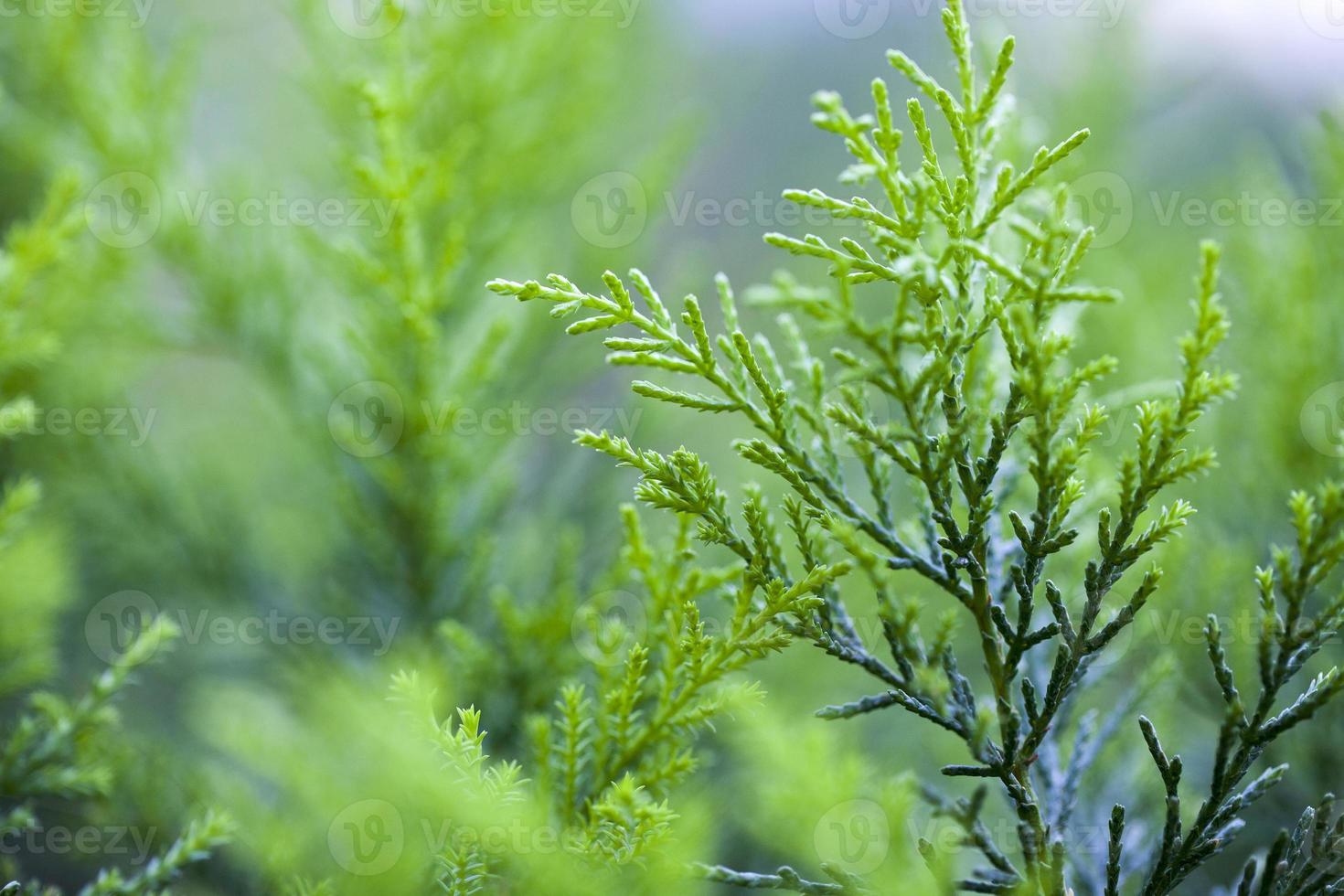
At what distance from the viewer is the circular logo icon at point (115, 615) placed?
11.3 feet

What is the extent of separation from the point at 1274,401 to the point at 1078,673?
2.03m

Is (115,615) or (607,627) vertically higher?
(607,627)

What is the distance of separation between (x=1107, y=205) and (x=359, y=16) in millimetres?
3093

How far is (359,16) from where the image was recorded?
9.57ft

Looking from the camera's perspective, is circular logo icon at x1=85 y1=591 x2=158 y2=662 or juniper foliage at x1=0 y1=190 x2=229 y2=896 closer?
juniper foliage at x1=0 y1=190 x2=229 y2=896

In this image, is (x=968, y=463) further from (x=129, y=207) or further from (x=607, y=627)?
(x=129, y=207)

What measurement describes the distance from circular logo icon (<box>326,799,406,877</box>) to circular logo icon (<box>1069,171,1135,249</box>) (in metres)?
3.23

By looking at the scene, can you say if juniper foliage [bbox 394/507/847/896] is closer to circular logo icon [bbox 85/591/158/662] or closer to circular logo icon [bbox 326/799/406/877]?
circular logo icon [bbox 326/799/406/877]

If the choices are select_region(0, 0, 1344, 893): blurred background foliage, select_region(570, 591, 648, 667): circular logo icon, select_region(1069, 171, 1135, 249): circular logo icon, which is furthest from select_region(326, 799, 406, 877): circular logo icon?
select_region(1069, 171, 1135, 249): circular logo icon

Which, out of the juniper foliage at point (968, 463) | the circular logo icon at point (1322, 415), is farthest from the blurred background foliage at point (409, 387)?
the juniper foliage at point (968, 463)

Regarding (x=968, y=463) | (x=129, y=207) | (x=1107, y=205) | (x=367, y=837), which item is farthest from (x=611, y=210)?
(x=968, y=463)

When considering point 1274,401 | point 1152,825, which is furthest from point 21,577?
point 1274,401

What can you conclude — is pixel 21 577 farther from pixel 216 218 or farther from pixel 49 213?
pixel 216 218

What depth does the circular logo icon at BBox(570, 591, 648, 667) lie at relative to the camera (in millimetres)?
1654
